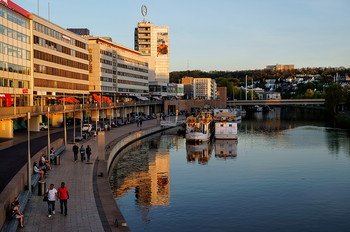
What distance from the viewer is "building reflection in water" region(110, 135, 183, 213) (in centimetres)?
3619

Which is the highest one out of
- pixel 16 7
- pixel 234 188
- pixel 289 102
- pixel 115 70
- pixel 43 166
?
pixel 16 7

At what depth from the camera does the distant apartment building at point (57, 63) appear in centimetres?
7503

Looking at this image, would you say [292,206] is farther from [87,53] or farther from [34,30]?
[87,53]

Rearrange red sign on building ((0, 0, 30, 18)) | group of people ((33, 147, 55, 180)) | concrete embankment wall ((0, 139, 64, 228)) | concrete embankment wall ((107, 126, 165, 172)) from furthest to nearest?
red sign on building ((0, 0, 30, 18))
concrete embankment wall ((107, 126, 165, 172))
group of people ((33, 147, 55, 180))
concrete embankment wall ((0, 139, 64, 228))

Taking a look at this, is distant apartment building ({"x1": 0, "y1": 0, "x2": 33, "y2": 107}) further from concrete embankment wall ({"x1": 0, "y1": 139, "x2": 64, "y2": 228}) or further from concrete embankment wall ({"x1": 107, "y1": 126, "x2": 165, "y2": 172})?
concrete embankment wall ({"x1": 0, "y1": 139, "x2": 64, "y2": 228})

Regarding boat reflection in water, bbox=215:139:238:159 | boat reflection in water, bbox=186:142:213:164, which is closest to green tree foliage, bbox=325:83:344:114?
boat reflection in water, bbox=215:139:238:159

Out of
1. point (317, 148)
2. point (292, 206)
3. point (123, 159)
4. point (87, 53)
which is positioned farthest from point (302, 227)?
point (87, 53)

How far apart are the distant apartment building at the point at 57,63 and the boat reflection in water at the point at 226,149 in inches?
1142

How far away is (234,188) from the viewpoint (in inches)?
1609

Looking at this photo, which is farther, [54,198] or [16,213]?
[54,198]

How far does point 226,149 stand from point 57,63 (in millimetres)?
→ 40509


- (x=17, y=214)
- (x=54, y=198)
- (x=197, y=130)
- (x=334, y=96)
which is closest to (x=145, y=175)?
(x=54, y=198)

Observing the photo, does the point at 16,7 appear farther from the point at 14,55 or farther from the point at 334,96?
the point at 334,96

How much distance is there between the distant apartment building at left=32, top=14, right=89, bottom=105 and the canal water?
22.6 metres
